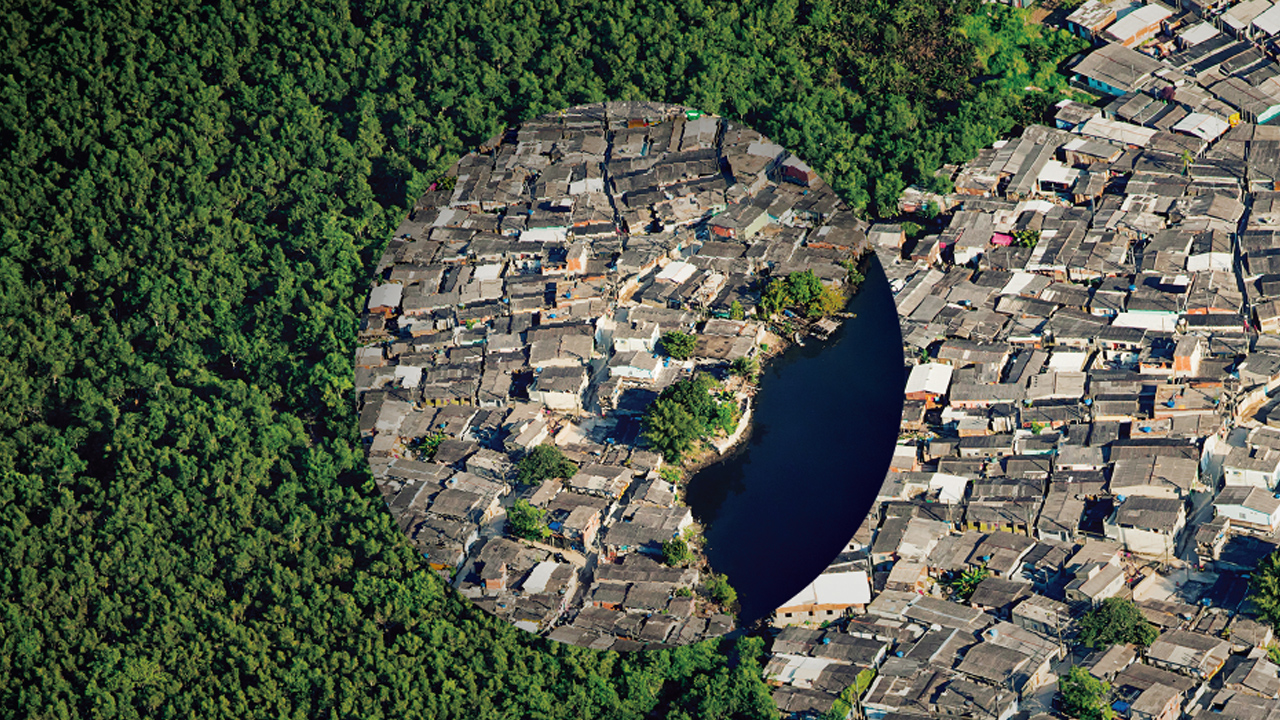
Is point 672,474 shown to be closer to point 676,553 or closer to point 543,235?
point 676,553

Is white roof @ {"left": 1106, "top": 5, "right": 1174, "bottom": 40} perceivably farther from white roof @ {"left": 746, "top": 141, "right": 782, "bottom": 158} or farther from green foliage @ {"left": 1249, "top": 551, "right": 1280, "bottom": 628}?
green foliage @ {"left": 1249, "top": 551, "right": 1280, "bottom": 628}

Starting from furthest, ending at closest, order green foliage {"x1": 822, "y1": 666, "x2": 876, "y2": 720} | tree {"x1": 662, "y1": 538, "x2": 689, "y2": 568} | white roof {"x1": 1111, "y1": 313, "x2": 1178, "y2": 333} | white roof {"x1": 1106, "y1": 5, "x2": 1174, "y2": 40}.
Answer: white roof {"x1": 1106, "y1": 5, "x2": 1174, "y2": 40}
white roof {"x1": 1111, "y1": 313, "x2": 1178, "y2": 333}
tree {"x1": 662, "y1": 538, "x2": 689, "y2": 568}
green foliage {"x1": 822, "y1": 666, "x2": 876, "y2": 720}

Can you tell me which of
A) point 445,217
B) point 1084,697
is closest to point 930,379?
point 1084,697

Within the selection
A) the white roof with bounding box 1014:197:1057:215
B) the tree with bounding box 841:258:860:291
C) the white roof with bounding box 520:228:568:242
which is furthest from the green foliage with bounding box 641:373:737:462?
the white roof with bounding box 1014:197:1057:215

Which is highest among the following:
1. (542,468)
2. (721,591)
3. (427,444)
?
(427,444)

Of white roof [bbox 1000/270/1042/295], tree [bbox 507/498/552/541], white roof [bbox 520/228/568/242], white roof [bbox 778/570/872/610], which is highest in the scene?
white roof [bbox 520/228/568/242]

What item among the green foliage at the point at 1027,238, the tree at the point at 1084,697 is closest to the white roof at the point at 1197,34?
the green foliage at the point at 1027,238

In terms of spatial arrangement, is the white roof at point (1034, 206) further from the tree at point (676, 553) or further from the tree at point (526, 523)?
the tree at point (526, 523)
